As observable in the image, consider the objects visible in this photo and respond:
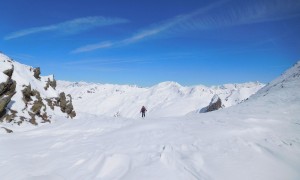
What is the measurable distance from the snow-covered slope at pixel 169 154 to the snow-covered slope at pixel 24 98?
7237 millimetres

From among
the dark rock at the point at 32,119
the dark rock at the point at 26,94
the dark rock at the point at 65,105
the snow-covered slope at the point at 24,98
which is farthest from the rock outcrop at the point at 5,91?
the dark rock at the point at 65,105

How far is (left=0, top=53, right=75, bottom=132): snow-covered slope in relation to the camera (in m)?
22.2

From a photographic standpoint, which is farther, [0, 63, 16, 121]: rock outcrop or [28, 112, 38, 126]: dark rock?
[28, 112, 38, 126]: dark rock

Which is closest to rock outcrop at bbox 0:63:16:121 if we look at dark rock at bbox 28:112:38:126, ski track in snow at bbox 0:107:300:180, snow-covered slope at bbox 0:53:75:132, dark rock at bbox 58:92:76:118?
snow-covered slope at bbox 0:53:75:132

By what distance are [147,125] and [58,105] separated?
20.5 metres

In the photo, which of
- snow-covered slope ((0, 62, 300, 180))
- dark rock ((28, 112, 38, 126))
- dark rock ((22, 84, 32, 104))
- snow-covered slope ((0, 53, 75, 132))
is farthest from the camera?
dark rock ((22, 84, 32, 104))

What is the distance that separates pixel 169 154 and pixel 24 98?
2126 centimetres

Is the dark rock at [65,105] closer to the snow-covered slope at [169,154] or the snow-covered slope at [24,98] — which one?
the snow-covered slope at [24,98]

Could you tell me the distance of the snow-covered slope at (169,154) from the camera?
873cm

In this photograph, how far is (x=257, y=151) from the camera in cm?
1043

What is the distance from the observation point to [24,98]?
87.0ft

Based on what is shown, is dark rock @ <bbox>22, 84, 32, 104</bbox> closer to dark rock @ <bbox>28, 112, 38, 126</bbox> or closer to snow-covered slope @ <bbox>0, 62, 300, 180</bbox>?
dark rock @ <bbox>28, 112, 38, 126</bbox>

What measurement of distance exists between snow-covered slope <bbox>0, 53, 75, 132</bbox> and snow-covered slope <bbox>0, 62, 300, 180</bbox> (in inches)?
285

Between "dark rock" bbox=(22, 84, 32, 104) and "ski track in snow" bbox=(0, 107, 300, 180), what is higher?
"dark rock" bbox=(22, 84, 32, 104)
